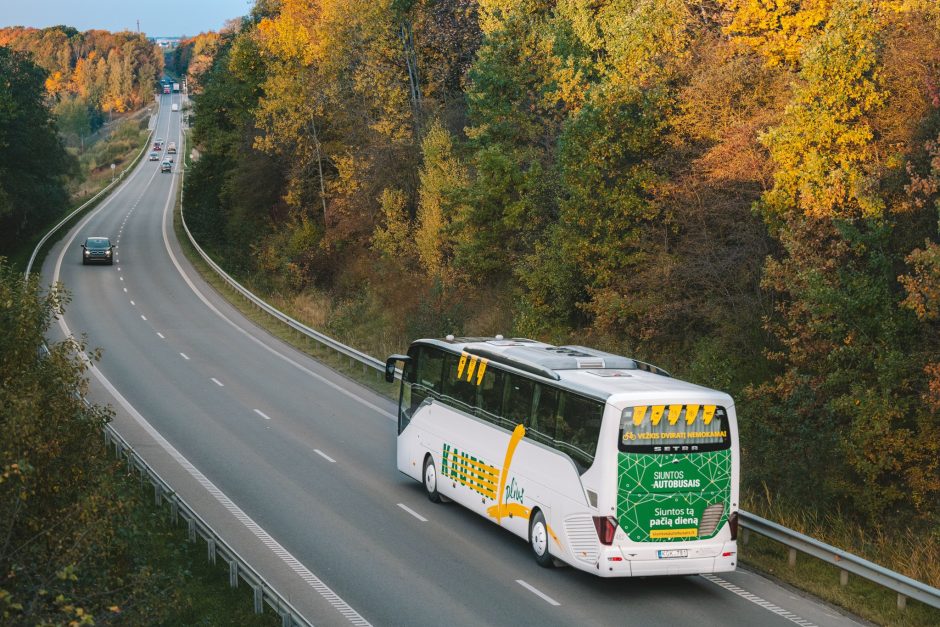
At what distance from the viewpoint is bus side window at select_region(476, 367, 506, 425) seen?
1671 cm

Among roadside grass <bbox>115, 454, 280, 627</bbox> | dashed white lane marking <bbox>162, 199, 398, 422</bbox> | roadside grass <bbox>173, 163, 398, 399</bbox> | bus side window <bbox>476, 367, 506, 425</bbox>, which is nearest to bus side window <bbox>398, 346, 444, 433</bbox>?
bus side window <bbox>476, 367, 506, 425</bbox>

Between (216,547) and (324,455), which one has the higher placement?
(216,547)

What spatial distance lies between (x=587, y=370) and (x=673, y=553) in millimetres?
3109

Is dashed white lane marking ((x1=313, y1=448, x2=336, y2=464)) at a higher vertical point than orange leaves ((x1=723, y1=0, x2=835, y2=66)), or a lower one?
lower

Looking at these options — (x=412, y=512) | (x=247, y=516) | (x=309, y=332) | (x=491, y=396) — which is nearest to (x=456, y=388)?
(x=491, y=396)

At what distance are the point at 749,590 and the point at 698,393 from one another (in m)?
2.93

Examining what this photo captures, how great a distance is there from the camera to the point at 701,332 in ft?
88.6

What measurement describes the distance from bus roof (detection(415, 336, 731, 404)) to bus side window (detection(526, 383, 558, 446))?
191 millimetres

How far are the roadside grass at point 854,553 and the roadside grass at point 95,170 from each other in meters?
42.5

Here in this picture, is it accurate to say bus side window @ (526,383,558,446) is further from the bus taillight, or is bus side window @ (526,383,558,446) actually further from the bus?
the bus taillight

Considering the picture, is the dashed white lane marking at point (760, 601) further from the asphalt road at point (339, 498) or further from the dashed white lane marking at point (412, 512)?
the dashed white lane marking at point (412, 512)

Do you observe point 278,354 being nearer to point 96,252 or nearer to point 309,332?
point 309,332

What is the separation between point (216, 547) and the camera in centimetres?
1583

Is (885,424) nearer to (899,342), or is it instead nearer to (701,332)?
(899,342)
